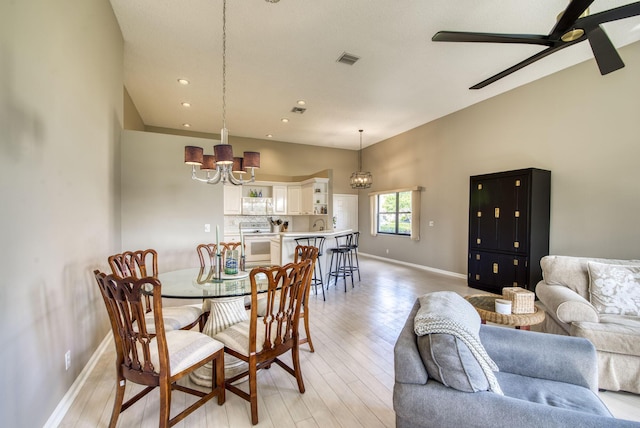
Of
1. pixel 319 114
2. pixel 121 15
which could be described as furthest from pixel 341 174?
pixel 121 15

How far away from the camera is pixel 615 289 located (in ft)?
8.41

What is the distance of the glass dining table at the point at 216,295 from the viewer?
210 cm

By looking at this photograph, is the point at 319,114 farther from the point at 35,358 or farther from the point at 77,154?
the point at 35,358

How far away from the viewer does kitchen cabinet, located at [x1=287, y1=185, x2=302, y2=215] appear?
27.2ft

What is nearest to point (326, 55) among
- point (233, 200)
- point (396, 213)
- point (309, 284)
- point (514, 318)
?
point (309, 284)

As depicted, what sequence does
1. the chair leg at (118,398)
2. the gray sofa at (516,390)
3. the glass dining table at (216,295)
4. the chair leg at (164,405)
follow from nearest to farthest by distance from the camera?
1. the gray sofa at (516,390)
2. the chair leg at (164,405)
3. the chair leg at (118,398)
4. the glass dining table at (216,295)

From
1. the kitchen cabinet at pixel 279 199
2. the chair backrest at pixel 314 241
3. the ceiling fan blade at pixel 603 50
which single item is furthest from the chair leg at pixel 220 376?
the kitchen cabinet at pixel 279 199

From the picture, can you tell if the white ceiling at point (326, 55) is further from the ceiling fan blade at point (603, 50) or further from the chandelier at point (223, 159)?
the ceiling fan blade at point (603, 50)

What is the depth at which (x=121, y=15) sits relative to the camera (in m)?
3.12

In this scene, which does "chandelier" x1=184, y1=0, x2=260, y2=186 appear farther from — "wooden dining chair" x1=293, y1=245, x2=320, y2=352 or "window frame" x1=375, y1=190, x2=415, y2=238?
"window frame" x1=375, y1=190, x2=415, y2=238

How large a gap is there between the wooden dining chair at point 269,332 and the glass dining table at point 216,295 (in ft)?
0.66

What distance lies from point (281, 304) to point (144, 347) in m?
0.81

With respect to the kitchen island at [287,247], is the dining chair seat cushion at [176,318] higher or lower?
lower

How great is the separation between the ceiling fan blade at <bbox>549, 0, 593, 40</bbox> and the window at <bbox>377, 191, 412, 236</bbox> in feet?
17.7
